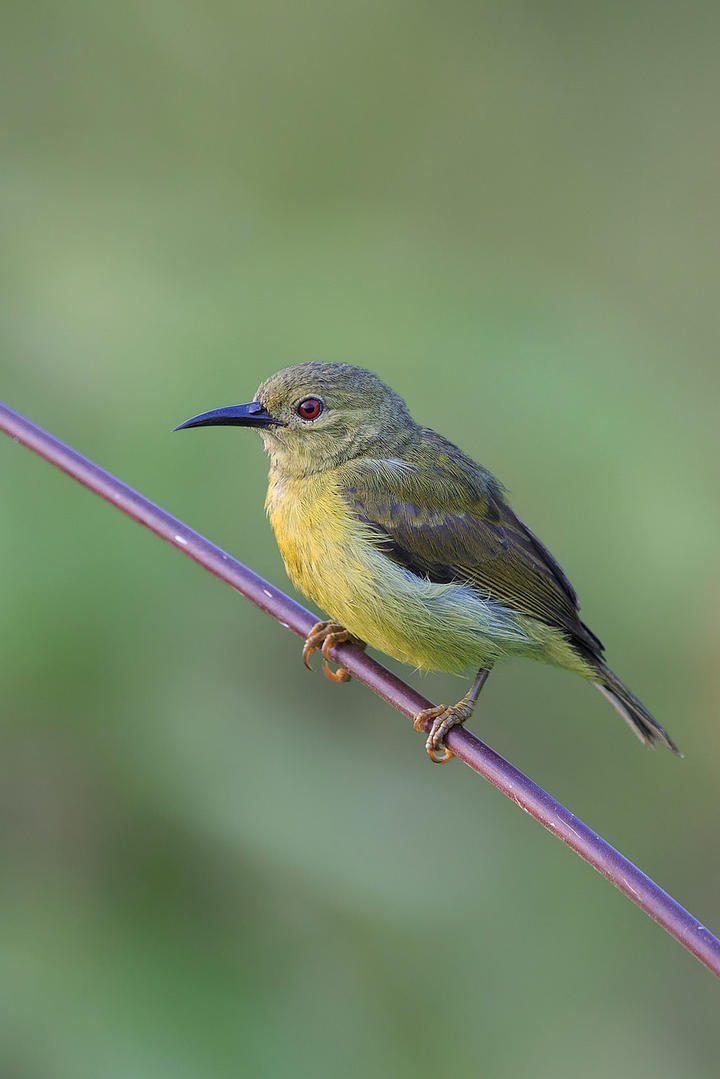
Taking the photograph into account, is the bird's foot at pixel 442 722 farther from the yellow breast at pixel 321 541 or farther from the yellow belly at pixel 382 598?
the yellow breast at pixel 321 541

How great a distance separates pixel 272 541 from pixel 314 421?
138 cm


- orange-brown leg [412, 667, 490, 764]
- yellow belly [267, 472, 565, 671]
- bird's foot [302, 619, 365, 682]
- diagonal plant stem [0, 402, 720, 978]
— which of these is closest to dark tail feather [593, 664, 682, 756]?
yellow belly [267, 472, 565, 671]

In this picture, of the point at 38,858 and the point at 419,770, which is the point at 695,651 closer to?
the point at 419,770

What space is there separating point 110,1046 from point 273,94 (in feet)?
A: 17.9

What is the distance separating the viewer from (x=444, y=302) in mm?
6238

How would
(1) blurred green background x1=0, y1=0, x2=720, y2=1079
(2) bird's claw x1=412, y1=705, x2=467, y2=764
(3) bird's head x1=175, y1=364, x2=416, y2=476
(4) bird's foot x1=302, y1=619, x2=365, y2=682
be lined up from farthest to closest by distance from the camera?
(1) blurred green background x1=0, y1=0, x2=720, y2=1079 < (3) bird's head x1=175, y1=364, x2=416, y2=476 < (4) bird's foot x1=302, y1=619, x2=365, y2=682 < (2) bird's claw x1=412, y1=705, x2=467, y2=764

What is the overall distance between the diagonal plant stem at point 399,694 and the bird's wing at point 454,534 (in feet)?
2.78

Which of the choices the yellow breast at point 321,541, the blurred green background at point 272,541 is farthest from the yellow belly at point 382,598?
the blurred green background at point 272,541

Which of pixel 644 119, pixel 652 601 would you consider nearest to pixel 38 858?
pixel 652 601

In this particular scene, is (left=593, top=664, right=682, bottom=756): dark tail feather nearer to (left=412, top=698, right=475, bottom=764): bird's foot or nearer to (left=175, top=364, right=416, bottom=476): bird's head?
(left=412, top=698, right=475, bottom=764): bird's foot

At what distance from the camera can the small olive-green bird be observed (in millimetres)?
3340

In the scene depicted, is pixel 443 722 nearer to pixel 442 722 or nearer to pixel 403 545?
pixel 442 722

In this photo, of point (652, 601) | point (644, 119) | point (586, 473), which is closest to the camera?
point (652, 601)

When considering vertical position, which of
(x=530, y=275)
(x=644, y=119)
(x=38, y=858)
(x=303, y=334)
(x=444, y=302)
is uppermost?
(x=644, y=119)
